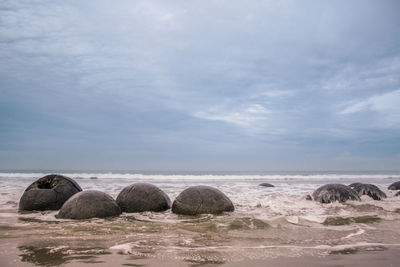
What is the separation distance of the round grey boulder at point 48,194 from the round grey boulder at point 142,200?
169 cm

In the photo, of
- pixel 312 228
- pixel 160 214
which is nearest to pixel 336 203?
pixel 312 228

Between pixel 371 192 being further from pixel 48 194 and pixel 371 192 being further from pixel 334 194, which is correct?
Result: pixel 48 194

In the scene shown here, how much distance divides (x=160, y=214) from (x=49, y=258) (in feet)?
13.9

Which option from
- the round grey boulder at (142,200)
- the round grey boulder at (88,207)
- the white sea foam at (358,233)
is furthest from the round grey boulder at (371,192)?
the round grey boulder at (88,207)

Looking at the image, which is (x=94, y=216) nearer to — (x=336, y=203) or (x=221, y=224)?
(x=221, y=224)

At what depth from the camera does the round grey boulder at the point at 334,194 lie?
1024cm

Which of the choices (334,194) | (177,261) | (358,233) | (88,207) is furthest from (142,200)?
(334,194)

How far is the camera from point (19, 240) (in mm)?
4715

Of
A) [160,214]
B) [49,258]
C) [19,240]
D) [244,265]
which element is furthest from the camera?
[160,214]

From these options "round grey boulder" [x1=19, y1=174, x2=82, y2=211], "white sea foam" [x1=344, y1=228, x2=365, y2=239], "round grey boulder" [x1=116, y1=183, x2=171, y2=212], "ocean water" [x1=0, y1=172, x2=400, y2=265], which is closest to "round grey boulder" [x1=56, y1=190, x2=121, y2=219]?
"ocean water" [x1=0, y1=172, x2=400, y2=265]

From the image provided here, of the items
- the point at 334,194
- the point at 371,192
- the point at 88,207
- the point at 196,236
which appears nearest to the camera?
the point at 196,236

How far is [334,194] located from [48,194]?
10026 mm

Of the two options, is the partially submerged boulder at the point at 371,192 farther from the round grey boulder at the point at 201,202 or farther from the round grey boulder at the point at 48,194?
the round grey boulder at the point at 48,194

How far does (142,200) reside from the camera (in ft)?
26.6
